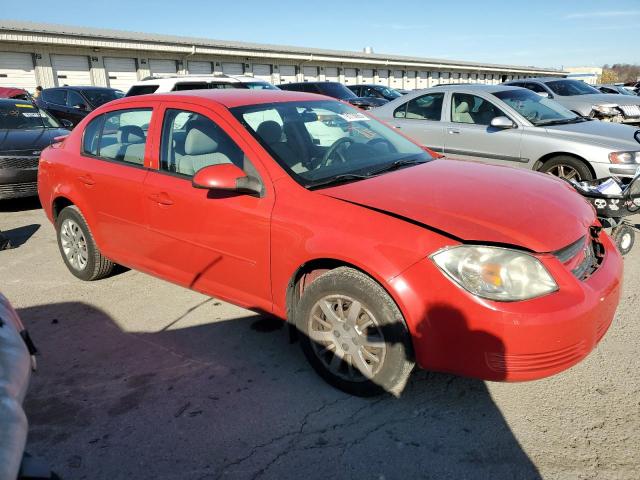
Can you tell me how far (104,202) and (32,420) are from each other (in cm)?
183

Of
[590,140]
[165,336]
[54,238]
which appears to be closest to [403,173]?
[165,336]

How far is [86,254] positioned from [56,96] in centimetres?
1094

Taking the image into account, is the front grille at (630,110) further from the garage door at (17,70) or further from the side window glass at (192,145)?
the garage door at (17,70)

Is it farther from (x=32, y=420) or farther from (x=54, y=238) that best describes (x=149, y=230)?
(x=54, y=238)

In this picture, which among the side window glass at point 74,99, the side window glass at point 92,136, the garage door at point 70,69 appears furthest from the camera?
the garage door at point 70,69

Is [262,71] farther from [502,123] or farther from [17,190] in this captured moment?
[502,123]

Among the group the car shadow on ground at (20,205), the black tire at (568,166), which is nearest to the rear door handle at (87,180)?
the car shadow on ground at (20,205)

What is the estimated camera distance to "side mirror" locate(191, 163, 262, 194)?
9.66 ft

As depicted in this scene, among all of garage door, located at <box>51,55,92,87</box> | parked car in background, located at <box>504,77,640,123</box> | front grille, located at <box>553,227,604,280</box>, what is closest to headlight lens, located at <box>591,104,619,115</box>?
parked car in background, located at <box>504,77,640,123</box>

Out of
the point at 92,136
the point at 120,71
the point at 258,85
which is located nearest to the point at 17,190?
the point at 92,136

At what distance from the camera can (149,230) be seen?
3.73m

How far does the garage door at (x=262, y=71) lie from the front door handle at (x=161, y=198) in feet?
100

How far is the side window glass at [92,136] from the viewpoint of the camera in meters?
4.29

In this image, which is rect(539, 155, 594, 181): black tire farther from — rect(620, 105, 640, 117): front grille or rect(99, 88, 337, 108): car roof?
rect(620, 105, 640, 117): front grille
